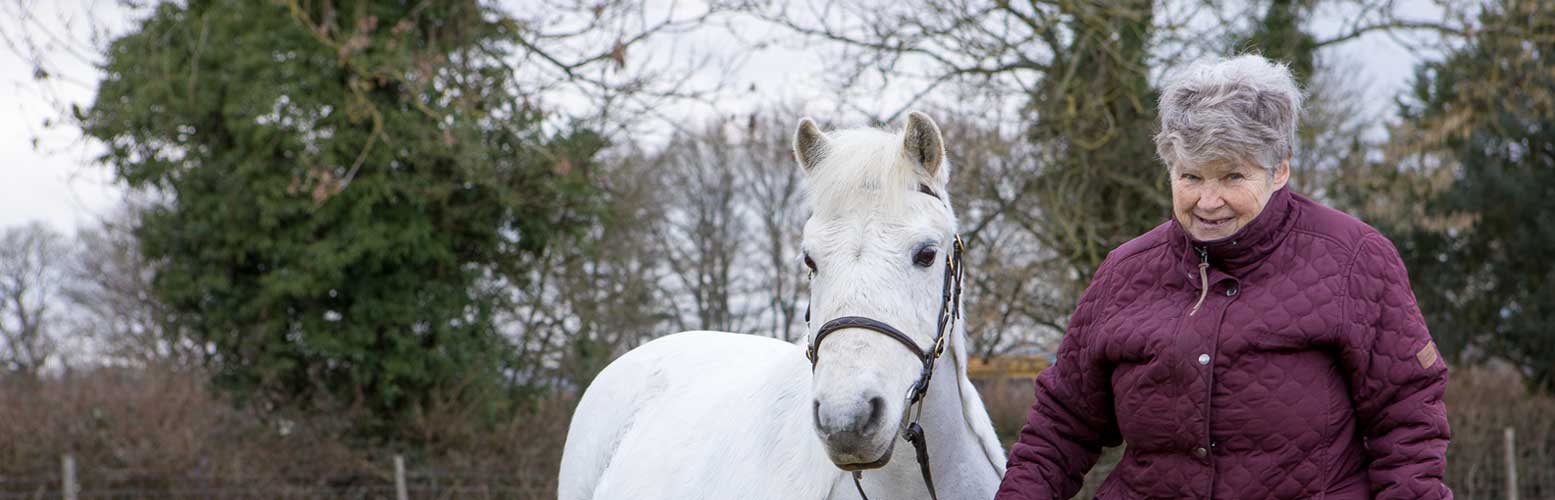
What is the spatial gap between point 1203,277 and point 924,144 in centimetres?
65

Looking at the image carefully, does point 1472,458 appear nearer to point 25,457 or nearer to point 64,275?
point 25,457

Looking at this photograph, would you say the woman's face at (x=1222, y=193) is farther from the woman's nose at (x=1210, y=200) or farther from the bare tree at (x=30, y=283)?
the bare tree at (x=30, y=283)

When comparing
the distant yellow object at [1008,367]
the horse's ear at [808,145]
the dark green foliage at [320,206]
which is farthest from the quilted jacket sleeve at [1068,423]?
the dark green foliage at [320,206]

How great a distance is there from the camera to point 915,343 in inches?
94.6

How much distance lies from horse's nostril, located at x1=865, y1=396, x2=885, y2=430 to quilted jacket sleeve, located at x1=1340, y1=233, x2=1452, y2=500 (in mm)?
763

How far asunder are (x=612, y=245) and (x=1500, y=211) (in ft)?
34.2

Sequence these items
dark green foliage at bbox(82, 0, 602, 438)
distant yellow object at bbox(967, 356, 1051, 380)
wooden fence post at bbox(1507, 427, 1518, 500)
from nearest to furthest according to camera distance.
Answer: distant yellow object at bbox(967, 356, 1051, 380)
wooden fence post at bbox(1507, 427, 1518, 500)
dark green foliage at bbox(82, 0, 602, 438)

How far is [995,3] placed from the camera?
8.41 m

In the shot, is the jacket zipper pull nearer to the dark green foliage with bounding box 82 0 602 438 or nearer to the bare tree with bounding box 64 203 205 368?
the dark green foliage with bounding box 82 0 602 438

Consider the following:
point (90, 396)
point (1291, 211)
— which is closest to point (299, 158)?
point (90, 396)

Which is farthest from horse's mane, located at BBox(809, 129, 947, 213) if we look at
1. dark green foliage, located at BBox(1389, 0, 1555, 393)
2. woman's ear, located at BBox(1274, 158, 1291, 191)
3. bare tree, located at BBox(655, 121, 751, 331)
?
bare tree, located at BBox(655, 121, 751, 331)

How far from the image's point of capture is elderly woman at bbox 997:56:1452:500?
81.7 inches

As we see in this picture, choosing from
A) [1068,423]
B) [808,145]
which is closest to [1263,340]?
[1068,423]

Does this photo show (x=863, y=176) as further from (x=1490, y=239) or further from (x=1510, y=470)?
(x=1490, y=239)
